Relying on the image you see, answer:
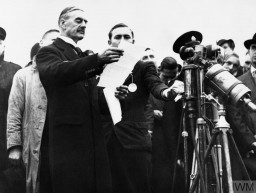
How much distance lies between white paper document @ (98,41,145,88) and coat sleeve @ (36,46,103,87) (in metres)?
0.12

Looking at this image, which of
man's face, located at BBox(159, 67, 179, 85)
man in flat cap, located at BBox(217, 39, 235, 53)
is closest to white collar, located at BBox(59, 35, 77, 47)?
man's face, located at BBox(159, 67, 179, 85)

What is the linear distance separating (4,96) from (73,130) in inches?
84.9

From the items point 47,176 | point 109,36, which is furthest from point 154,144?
point 47,176

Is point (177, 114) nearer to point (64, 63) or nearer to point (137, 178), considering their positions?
point (137, 178)

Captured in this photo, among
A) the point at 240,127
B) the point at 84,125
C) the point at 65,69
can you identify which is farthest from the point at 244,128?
the point at 65,69

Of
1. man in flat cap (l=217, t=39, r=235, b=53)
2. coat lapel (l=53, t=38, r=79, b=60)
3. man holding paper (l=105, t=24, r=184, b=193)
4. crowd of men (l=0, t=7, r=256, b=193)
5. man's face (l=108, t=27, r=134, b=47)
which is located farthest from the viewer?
man in flat cap (l=217, t=39, r=235, b=53)

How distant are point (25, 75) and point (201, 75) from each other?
2.13 metres

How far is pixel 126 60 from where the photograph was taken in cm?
391

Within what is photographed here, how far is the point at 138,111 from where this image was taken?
186 inches

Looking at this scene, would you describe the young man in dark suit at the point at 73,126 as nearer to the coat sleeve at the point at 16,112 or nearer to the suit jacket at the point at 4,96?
the coat sleeve at the point at 16,112

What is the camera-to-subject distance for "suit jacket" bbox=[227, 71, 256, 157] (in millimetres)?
6023

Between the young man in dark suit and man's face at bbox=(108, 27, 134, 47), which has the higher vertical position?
man's face at bbox=(108, 27, 134, 47)

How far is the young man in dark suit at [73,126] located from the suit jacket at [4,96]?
69.2 inches

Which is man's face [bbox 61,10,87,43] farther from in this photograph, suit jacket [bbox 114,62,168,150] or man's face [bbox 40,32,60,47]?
man's face [bbox 40,32,60,47]
